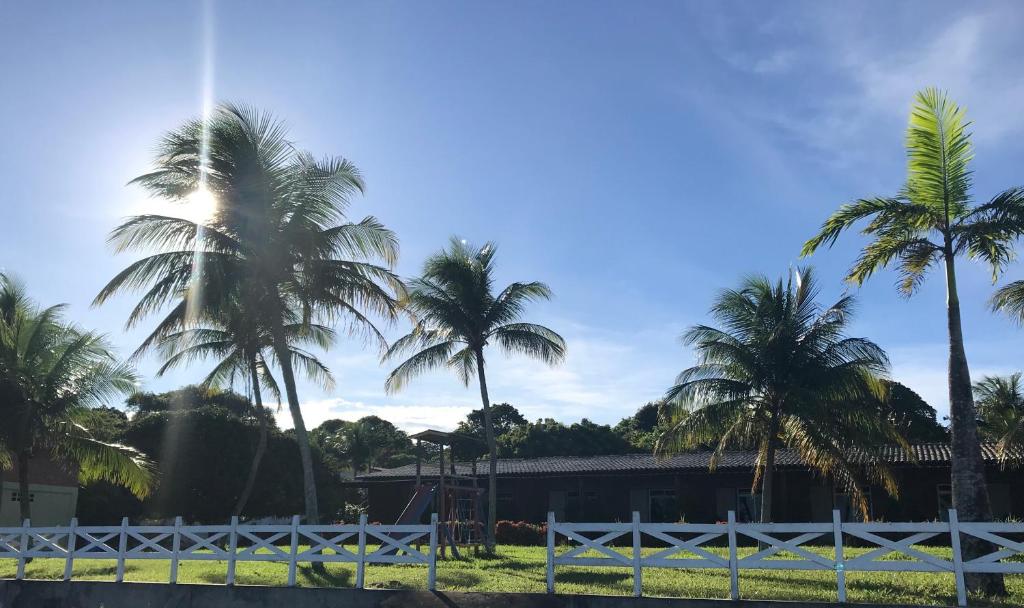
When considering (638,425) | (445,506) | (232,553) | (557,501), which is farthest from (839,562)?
(638,425)

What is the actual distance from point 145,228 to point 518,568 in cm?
1187

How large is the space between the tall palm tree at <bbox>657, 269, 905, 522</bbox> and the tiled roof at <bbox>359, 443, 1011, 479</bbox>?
18.5ft

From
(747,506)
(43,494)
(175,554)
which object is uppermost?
(43,494)

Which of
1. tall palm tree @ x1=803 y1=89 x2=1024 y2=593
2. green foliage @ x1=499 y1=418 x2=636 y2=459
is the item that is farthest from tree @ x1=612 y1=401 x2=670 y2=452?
tall palm tree @ x1=803 y1=89 x2=1024 y2=593

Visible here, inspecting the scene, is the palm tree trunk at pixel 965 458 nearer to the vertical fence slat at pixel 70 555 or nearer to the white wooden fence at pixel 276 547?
the white wooden fence at pixel 276 547

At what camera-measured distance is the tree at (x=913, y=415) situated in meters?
36.0

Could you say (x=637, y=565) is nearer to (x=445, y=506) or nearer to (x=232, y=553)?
(x=232, y=553)

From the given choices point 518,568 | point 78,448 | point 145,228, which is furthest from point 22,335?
point 518,568

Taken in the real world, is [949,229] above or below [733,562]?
above

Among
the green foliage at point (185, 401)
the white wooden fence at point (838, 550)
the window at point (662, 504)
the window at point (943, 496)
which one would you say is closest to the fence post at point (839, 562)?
the white wooden fence at point (838, 550)

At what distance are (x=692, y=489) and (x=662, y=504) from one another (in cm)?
163

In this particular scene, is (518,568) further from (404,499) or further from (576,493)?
(404,499)

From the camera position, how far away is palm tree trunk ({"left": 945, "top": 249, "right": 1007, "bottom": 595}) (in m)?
12.5

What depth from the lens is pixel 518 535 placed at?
92.9 ft
